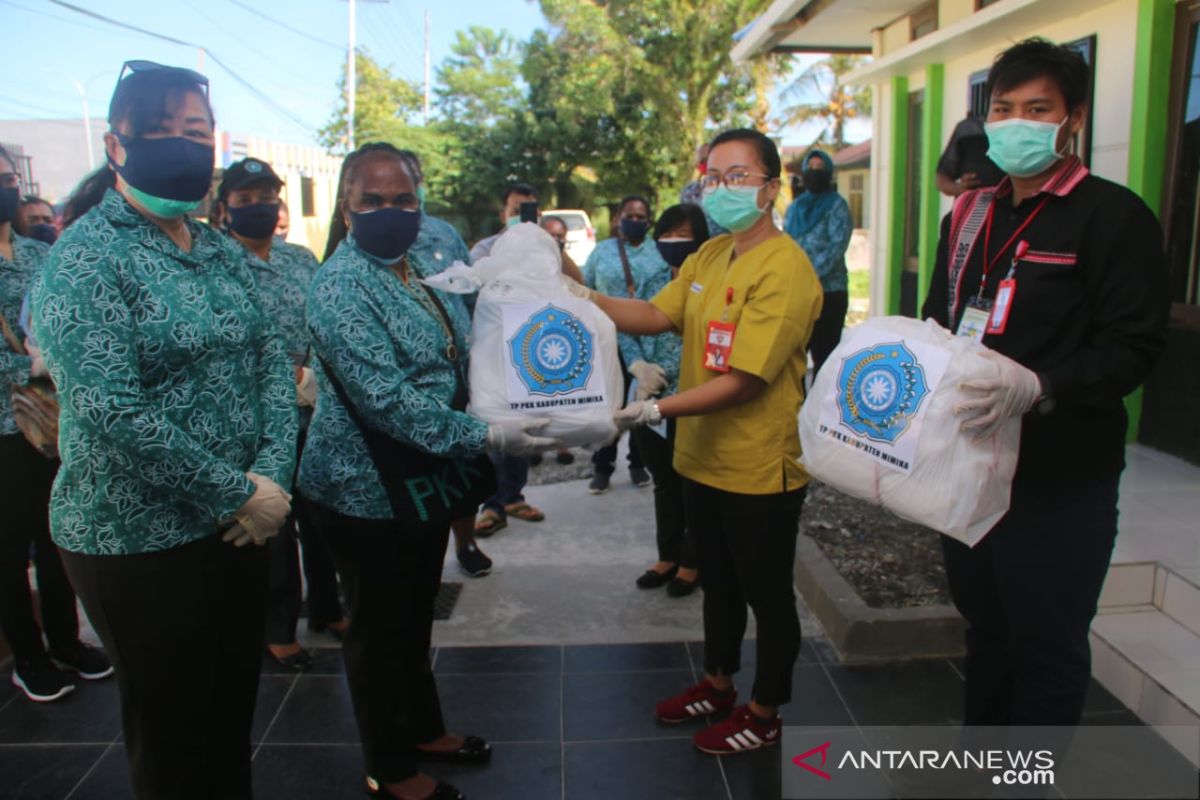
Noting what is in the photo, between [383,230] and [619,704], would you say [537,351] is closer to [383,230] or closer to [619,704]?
[383,230]

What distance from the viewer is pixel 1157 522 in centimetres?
391

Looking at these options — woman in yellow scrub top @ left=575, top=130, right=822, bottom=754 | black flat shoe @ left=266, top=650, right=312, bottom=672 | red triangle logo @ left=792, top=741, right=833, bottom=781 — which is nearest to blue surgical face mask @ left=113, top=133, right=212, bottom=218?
woman in yellow scrub top @ left=575, top=130, right=822, bottom=754

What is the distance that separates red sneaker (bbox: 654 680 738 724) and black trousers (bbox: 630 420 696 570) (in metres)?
1.08

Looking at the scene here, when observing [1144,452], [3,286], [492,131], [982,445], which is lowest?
[1144,452]

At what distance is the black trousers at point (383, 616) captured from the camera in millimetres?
2434

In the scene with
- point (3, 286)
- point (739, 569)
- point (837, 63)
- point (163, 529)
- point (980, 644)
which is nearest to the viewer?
point (163, 529)

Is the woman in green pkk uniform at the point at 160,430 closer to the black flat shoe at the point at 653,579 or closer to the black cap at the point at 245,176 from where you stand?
the black cap at the point at 245,176

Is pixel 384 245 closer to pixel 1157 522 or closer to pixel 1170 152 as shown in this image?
pixel 1157 522

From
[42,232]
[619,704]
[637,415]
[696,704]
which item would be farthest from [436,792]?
[42,232]

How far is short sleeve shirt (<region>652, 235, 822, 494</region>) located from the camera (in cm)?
251

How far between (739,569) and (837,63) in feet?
90.7

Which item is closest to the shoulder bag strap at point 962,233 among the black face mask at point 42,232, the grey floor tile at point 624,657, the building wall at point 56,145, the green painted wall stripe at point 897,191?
the grey floor tile at point 624,657

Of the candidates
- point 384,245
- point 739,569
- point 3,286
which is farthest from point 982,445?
point 3,286

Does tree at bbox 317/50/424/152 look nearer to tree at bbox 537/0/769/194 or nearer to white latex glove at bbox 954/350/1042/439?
tree at bbox 537/0/769/194
